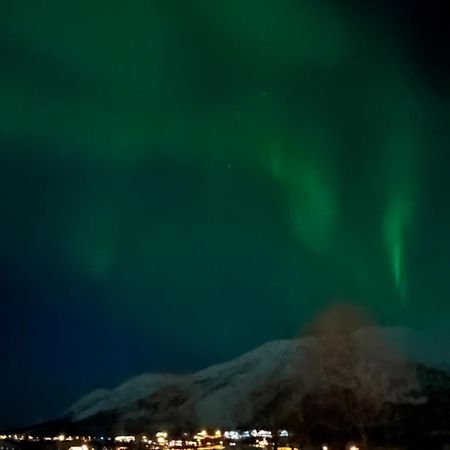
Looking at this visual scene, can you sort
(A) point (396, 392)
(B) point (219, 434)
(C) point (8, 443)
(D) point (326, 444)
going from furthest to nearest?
(A) point (396, 392), (B) point (219, 434), (C) point (8, 443), (D) point (326, 444)

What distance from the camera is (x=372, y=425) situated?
159375 mm

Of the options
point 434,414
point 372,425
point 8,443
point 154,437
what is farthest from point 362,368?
point 8,443

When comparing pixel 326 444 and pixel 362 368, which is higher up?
pixel 362 368

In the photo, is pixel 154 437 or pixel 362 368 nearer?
pixel 154 437

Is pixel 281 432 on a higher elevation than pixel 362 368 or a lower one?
lower

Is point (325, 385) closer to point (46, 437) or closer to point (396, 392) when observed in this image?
point (396, 392)

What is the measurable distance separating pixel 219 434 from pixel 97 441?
28.1 m

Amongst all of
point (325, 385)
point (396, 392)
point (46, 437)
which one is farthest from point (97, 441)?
point (396, 392)

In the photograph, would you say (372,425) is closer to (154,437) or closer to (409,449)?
(409,449)

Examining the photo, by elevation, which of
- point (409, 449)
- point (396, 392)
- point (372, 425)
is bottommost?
point (409, 449)

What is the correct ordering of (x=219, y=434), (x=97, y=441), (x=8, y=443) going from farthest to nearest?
(x=219, y=434) < (x=97, y=441) < (x=8, y=443)

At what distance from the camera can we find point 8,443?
143500mm

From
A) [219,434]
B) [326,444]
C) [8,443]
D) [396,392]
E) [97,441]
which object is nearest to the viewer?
[326,444]

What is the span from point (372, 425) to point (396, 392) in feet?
122
